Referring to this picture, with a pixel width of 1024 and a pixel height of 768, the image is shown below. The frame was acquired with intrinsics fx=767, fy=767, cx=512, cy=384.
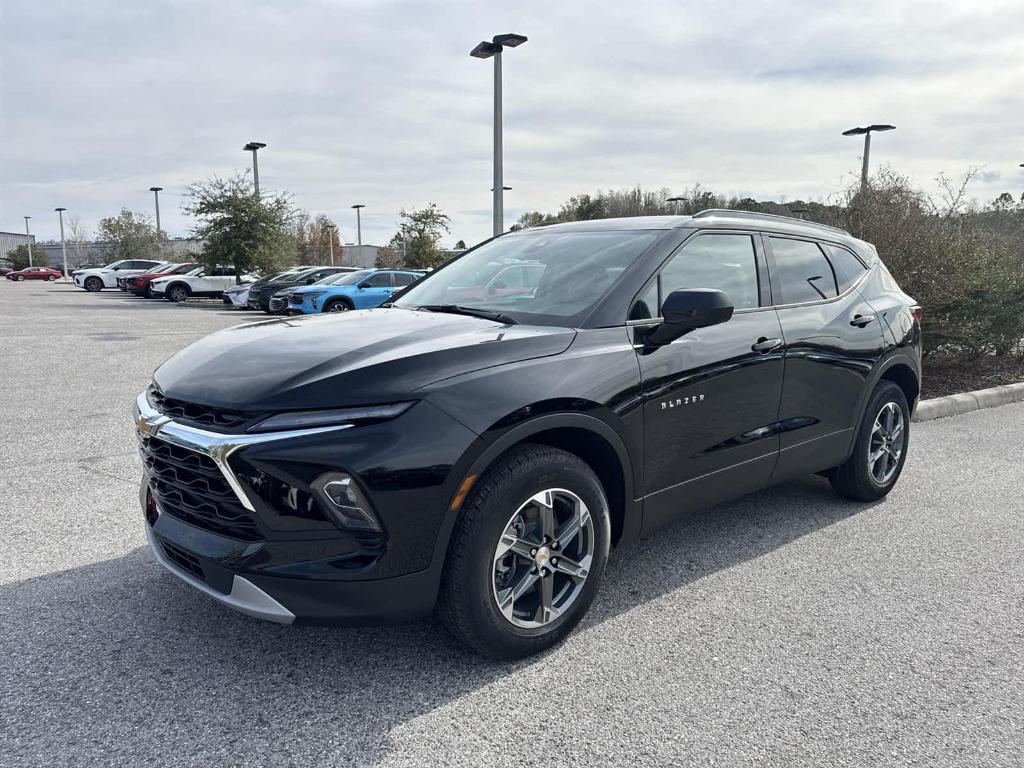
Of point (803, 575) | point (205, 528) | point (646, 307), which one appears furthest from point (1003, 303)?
point (205, 528)

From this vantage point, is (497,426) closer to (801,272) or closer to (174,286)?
(801,272)

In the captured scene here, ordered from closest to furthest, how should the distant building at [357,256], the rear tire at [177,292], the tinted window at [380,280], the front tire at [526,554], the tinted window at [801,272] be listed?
the front tire at [526,554] → the tinted window at [801,272] → the tinted window at [380,280] → the rear tire at [177,292] → the distant building at [357,256]

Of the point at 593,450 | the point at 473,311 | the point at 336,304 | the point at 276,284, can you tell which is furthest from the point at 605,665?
the point at 276,284

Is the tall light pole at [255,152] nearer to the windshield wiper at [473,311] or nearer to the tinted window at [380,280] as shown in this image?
the tinted window at [380,280]

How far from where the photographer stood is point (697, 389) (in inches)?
138

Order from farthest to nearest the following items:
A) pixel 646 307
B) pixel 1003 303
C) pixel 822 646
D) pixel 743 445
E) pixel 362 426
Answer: pixel 1003 303, pixel 743 445, pixel 646 307, pixel 822 646, pixel 362 426

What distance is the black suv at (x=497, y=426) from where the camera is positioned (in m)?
2.55

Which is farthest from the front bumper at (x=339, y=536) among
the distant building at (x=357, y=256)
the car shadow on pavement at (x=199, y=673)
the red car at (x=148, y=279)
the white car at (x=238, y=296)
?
the distant building at (x=357, y=256)

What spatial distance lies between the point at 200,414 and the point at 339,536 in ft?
2.30

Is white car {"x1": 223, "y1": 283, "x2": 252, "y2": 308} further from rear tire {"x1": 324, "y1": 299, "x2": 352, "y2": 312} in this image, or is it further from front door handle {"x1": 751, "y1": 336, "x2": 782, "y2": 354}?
front door handle {"x1": 751, "y1": 336, "x2": 782, "y2": 354}

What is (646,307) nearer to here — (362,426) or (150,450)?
(362,426)

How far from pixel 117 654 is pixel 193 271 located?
3223 cm

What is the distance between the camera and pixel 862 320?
4.69 meters

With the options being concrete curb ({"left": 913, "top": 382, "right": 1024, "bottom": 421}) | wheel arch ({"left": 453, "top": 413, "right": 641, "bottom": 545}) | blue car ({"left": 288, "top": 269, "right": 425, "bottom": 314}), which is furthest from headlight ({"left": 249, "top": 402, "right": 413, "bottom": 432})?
blue car ({"left": 288, "top": 269, "right": 425, "bottom": 314})
